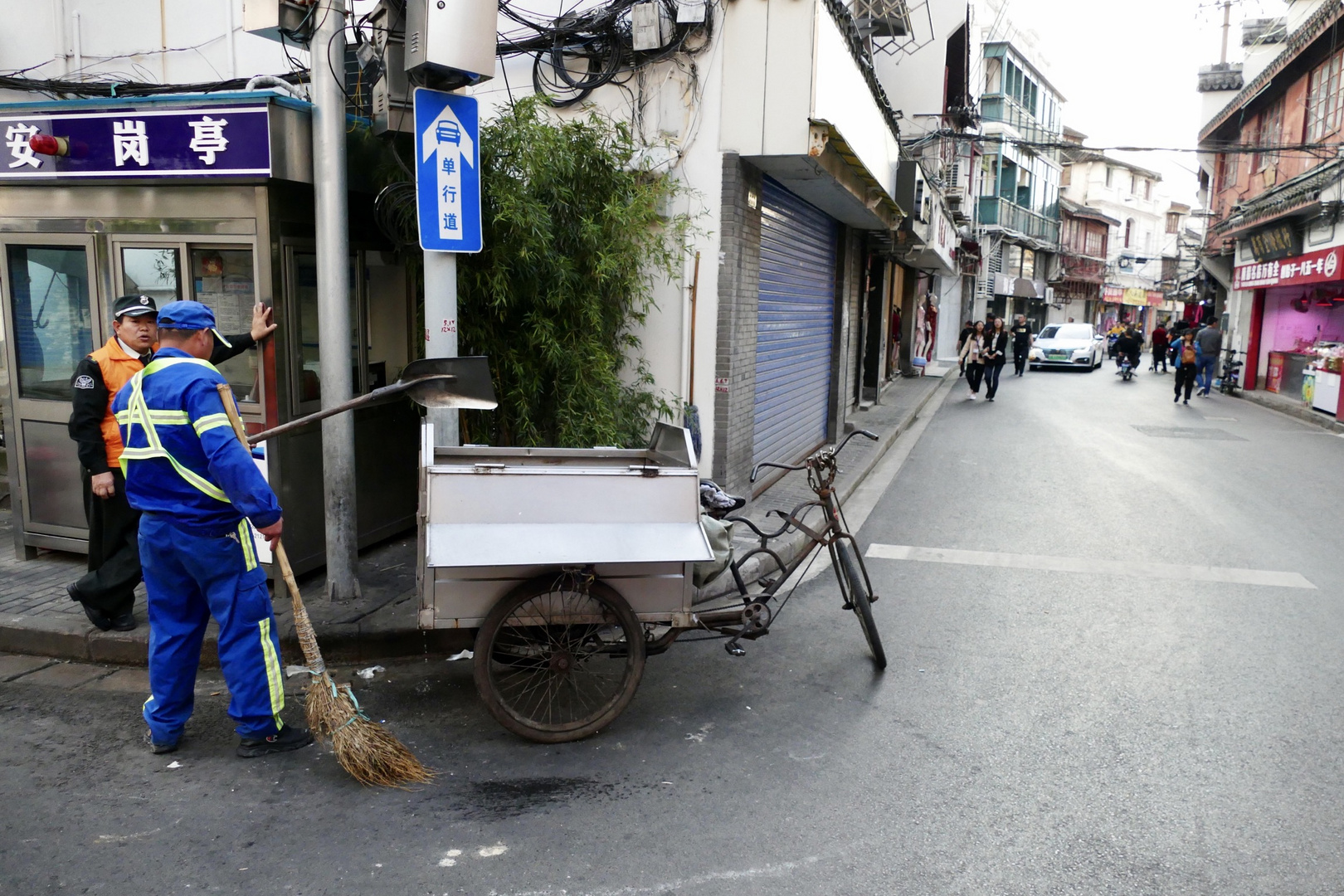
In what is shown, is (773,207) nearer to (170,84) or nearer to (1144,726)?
(170,84)

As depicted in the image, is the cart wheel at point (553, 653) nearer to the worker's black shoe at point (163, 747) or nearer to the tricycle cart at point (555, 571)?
the tricycle cart at point (555, 571)

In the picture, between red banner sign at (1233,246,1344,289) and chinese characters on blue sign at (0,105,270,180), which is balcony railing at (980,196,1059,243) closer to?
red banner sign at (1233,246,1344,289)

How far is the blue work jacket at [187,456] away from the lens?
379 cm

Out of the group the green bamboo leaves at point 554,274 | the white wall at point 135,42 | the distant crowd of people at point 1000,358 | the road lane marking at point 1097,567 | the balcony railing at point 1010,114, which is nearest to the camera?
the green bamboo leaves at point 554,274

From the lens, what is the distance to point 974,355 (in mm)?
20219

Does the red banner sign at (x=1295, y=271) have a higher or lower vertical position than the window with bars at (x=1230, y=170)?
lower

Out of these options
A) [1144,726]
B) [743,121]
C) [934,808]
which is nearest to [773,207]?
[743,121]

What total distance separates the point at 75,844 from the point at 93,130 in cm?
424

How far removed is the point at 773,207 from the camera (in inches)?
367

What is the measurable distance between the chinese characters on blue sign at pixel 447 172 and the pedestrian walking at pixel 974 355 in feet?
53.3

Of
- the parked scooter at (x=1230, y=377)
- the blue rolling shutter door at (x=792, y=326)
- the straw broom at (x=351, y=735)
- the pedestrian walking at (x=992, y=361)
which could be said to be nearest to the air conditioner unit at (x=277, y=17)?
the straw broom at (x=351, y=735)

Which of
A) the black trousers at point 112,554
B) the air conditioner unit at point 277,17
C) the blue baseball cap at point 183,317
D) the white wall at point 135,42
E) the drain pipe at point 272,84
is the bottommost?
the black trousers at point 112,554

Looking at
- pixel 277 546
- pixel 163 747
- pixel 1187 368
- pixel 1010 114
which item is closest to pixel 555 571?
pixel 277 546

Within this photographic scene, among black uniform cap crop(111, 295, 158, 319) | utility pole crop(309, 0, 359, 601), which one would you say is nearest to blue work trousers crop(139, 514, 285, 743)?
black uniform cap crop(111, 295, 158, 319)
